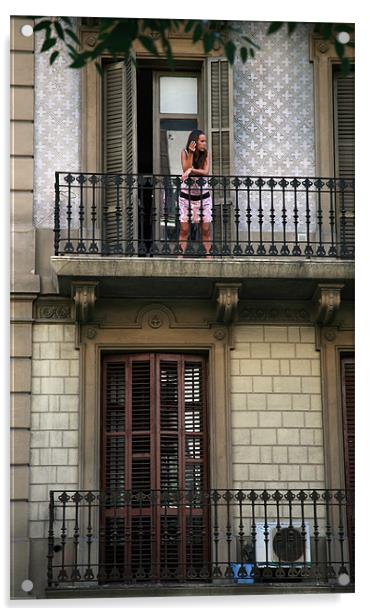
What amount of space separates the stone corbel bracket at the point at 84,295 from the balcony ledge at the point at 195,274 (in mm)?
43

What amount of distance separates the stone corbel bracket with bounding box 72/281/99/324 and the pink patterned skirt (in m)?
0.71

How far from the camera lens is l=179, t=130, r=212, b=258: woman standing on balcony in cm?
1196

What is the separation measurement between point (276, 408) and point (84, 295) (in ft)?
4.40

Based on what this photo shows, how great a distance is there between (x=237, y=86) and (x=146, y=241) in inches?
46.0

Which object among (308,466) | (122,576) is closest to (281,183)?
(308,466)

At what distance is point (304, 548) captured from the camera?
1152cm

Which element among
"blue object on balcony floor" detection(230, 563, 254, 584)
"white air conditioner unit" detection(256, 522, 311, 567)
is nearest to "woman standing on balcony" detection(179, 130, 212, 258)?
"white air conditioner unit" detection(256, 522, 311, 567)

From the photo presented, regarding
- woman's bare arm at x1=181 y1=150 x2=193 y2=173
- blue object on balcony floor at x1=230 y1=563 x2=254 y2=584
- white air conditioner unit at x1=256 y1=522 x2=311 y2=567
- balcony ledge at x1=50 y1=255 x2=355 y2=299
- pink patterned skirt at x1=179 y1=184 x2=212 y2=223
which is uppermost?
woman's bare arm at x1=181 y1=150 x2=193 y2=173

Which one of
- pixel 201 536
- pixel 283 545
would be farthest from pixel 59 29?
pixel 283 545

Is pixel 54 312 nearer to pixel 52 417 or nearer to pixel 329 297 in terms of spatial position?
pixel 52 417

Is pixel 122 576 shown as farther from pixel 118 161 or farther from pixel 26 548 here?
pixel 118 161

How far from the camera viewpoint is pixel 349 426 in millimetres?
11844

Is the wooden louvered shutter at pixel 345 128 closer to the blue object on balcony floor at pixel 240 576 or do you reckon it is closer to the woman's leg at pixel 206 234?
the woman's leg at pixel 206 234

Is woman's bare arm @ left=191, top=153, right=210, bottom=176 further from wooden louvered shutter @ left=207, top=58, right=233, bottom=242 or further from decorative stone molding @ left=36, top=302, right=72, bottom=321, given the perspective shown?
decorative stone molding @ left=36, top=302, right=72, bottom=321
